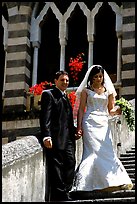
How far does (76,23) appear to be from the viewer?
15.7 meters

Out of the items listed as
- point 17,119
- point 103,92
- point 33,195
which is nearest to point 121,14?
point 17,119

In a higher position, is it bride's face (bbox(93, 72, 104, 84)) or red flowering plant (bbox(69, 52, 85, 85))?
red flowering plant (bbox(69, 52, 85, 85))

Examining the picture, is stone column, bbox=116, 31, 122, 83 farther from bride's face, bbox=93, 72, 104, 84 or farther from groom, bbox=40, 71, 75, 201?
groom, bbox=40, 71, 75, 201

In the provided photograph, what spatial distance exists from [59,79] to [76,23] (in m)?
8.70

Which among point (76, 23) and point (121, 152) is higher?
point (76, 23)

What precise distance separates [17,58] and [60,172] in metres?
8.54

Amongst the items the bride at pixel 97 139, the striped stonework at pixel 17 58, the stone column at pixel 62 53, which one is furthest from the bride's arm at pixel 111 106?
the stone column at pixel 62 53

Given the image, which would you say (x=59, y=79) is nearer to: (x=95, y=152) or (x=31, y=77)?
(x=95, y=152)

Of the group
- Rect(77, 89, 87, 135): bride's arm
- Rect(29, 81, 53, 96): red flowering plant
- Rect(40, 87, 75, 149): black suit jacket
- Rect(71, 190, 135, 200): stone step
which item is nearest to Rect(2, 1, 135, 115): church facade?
Rect(29, 81, 53, 96): red flowering plant

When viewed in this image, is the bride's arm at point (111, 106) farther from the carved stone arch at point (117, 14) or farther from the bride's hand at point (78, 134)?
the carved stone arch at point (117, 14)

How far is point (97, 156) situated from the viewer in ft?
23.7

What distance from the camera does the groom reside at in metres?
6.93

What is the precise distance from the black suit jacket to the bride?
245mm

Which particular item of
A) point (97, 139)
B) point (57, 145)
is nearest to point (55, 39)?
point (97, 139)
